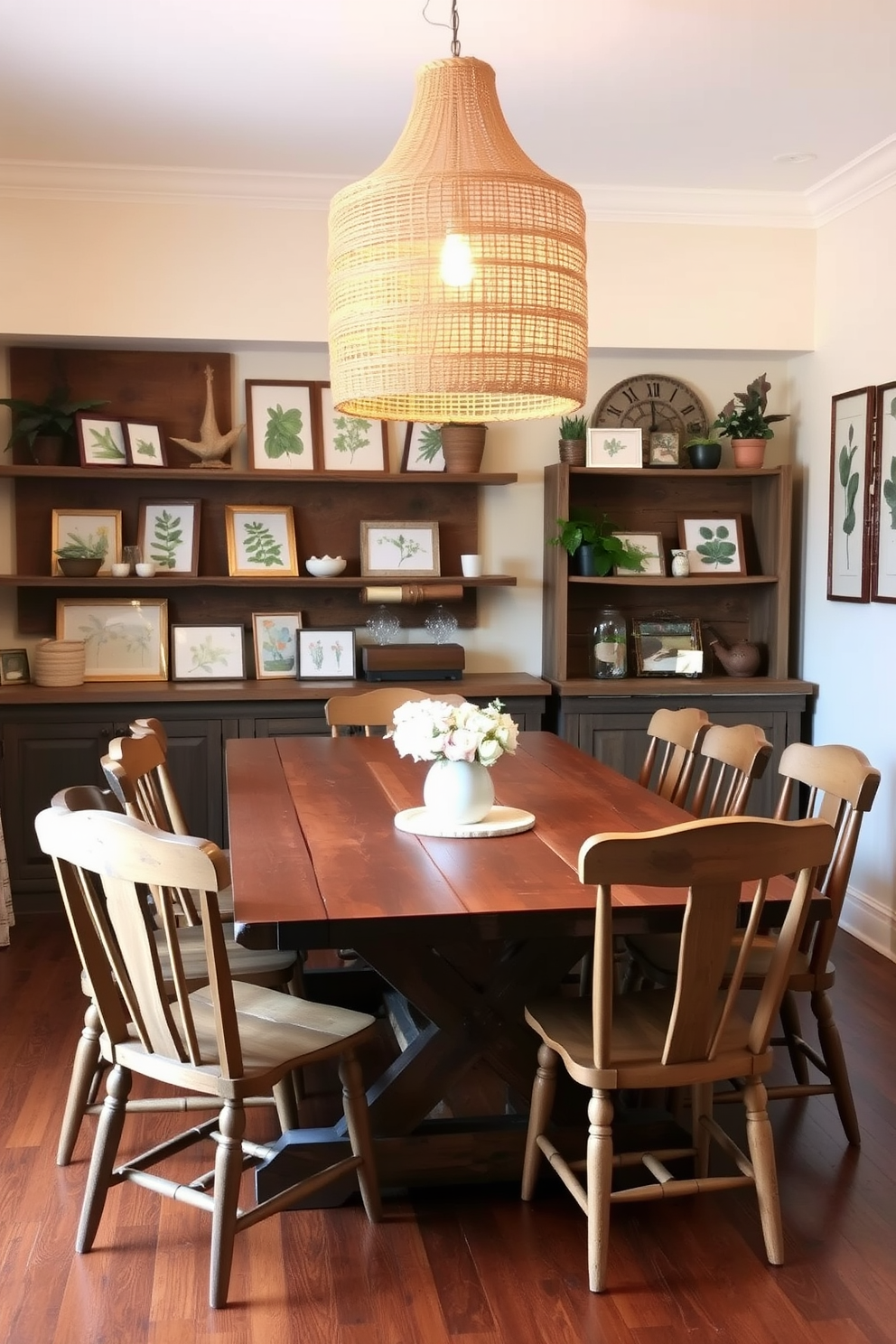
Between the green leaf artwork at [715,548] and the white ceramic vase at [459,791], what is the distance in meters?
2.93

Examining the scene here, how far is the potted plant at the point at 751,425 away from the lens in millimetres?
5320

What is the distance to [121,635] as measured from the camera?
17.4ft

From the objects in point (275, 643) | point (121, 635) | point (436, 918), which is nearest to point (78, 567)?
point (121, 635)

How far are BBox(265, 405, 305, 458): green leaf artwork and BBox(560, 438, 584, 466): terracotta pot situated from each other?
43.0 inches

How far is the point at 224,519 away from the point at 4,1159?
9.96 ft

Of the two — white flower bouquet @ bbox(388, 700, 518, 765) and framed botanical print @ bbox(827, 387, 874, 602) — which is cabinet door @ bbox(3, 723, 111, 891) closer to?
white flower bouquet @ bbox(388, 700, 518, 765)

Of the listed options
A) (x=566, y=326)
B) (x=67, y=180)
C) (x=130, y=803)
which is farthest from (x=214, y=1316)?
(x=67, y=180)

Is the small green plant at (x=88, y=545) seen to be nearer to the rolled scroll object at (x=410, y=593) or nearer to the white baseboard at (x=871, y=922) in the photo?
the rolled scroll object at (x=410, y=593)

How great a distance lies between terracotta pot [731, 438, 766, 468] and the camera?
533cm

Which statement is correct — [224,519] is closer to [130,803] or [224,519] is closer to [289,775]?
[289,775]

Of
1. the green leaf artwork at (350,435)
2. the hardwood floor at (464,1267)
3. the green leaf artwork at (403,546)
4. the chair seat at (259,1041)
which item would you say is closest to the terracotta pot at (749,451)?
the green leaf artwork at (403,546)

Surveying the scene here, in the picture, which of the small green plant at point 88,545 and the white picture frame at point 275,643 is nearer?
the small green plant at point 88,545

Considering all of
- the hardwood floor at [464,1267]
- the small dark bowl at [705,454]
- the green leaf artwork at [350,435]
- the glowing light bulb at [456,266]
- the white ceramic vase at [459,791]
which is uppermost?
the glowing light bulb at [456,266]

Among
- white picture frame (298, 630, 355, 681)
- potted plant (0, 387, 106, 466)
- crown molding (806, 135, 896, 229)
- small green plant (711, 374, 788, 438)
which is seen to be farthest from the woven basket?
crown molding (806, 135, 896, 229)
